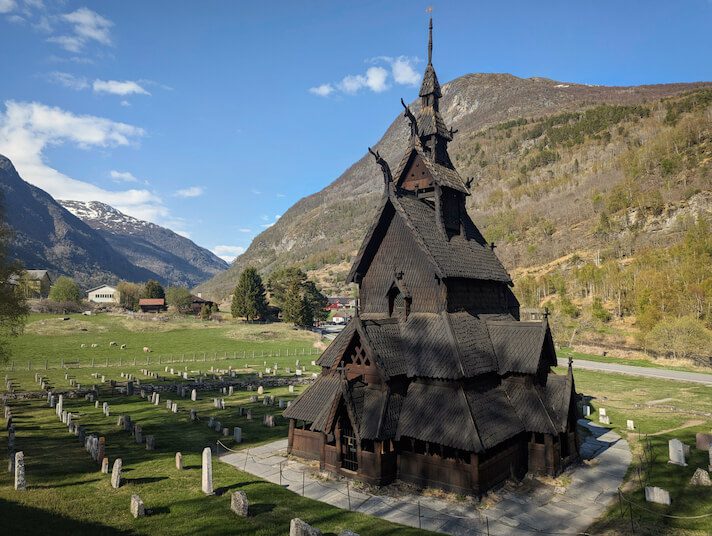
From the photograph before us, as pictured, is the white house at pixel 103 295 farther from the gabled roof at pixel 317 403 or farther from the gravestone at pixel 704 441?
the gravestone at pixel 704 441

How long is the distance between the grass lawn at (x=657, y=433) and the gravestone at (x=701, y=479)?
289mm

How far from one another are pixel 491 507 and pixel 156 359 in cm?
5746

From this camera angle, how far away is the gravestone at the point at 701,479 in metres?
17.3

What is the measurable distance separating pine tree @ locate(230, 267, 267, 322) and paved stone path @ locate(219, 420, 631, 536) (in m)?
79.9

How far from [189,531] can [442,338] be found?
11.7 metres

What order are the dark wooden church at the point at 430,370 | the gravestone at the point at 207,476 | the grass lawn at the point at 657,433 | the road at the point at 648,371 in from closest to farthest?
1. the grass lawn at the point at 657,433
2. the gravestone at the point at 207,476
3. the dark wooden church at the point at 430,370
4. the road at the point at 648,371

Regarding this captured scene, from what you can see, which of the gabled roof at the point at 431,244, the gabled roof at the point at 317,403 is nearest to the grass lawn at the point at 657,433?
the gabled roof at the point at 317,403

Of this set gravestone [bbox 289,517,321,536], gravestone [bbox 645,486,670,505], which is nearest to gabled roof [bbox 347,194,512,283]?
gravestone [bbox 645,486,670,505]

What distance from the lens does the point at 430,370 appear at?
17.9 metres

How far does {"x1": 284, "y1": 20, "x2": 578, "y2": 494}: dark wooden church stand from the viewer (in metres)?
17.0

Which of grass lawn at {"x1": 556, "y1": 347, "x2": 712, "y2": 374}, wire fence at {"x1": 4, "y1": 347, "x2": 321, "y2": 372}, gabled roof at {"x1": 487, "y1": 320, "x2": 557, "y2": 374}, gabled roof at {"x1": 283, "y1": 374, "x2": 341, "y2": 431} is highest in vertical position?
gabled roof at {"x1": 487, "y1": 320, "x2": 557, "y2": 374}

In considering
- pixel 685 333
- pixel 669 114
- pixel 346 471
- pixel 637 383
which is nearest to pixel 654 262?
pixel 685 333

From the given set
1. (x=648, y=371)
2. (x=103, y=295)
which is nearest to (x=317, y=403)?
(x=648, y=371)

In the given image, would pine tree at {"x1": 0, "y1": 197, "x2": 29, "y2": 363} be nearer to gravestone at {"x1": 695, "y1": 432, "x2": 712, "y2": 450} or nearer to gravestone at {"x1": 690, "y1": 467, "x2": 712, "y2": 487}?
gravestone at {"x1": 690, "y1": 467, "x2": 712, "y2": 487}
